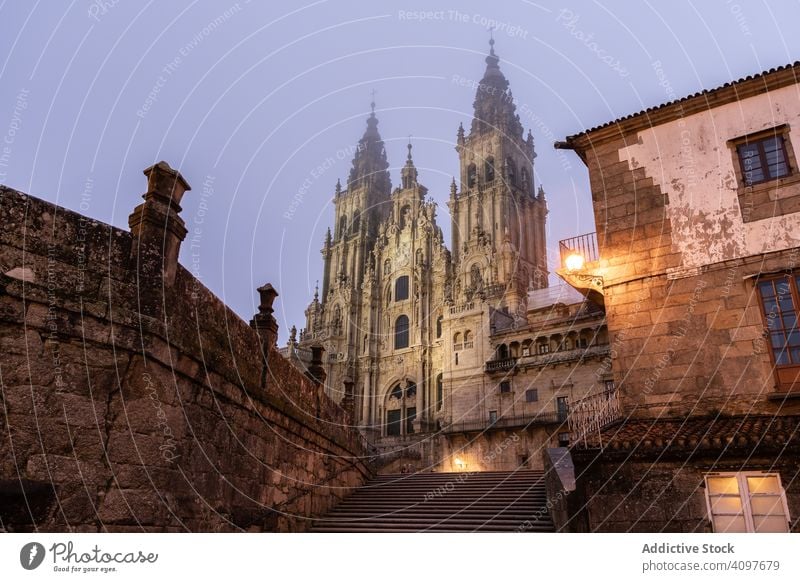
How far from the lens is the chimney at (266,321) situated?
820 cm

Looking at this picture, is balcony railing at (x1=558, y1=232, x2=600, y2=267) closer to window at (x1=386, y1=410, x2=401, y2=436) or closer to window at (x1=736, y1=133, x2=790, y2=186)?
window at (x1=736, y1=133, x2=790, y2=186)

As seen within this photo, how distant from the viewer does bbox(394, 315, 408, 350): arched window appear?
42594mm

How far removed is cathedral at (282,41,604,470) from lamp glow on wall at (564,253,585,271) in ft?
53.7

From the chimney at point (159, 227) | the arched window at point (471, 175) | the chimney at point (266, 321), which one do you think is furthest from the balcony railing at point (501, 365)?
the chimney at point (159, 227)

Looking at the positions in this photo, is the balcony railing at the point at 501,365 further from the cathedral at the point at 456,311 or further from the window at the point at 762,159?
the window at the point at 762,159

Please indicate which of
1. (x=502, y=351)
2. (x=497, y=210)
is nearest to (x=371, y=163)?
(x=497, y=210)

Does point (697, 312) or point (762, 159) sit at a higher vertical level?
point (762, 159)

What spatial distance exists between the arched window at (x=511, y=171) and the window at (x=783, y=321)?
35885mm

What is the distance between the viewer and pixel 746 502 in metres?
7.02

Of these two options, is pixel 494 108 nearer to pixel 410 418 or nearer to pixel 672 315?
pixel 410 418

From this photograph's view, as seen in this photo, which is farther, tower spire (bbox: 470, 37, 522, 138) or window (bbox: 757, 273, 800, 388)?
tower spire (bbox: 470, 37, 522, 138)

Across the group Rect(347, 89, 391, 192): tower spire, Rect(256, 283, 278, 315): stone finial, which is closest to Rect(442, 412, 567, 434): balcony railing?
Rect(256, 283, 278, 315): stone finial

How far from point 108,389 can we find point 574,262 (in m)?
8.66
